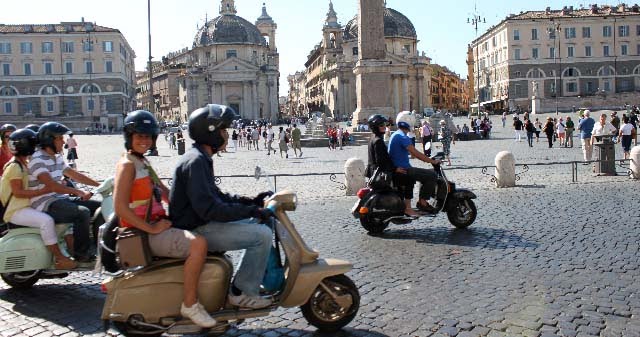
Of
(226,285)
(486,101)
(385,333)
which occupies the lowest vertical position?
(385,333)

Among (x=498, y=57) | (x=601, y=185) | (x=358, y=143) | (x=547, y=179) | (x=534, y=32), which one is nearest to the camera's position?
(x=601, y=185)

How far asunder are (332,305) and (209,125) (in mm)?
1592

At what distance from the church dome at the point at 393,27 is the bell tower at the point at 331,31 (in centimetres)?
1105

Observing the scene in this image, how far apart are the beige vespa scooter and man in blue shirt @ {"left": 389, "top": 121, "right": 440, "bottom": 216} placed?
4161 millimetres

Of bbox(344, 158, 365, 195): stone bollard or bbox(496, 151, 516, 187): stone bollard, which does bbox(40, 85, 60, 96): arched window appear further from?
bbox(496, 151, 516, 187): stone bollard

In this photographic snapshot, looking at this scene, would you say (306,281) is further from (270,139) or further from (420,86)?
(420,86)

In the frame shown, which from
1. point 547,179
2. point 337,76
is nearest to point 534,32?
point 337,76

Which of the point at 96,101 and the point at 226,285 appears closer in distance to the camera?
the point at 226,285

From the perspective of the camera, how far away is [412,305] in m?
5.58

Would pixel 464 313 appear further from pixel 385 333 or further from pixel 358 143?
pixel 358 143

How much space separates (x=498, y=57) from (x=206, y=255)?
89.1 metres

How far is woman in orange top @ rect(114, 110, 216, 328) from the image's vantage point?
173 inches

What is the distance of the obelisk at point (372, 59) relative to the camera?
109 ft

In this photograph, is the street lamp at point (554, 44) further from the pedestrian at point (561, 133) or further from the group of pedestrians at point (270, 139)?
the pedestrian at point (561, 133)
